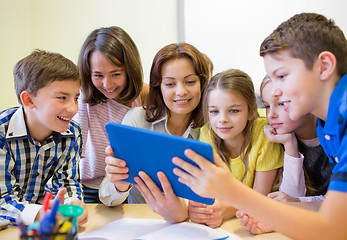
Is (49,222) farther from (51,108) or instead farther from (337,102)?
(337,102)

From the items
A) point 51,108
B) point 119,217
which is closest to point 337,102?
point 119,217

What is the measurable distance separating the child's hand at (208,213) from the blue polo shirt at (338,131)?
321 millimetres

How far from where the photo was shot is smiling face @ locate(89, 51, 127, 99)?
137 cm

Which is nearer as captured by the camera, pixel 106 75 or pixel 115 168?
pixel 115 168

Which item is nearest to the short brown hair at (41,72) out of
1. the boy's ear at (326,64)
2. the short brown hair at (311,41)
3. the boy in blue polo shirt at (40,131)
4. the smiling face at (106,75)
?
the boy in blue polo shirt at (40,131)

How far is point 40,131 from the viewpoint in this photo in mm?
1084

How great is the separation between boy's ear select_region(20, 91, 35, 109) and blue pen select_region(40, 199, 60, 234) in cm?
60

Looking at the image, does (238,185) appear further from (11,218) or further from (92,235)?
(11,218)

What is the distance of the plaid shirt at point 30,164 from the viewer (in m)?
0.96

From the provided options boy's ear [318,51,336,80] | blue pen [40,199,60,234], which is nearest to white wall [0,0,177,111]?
boy's ear [318,51,336,80]

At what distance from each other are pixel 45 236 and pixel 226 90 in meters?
0.83

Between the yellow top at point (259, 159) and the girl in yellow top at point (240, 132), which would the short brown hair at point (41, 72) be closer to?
the girl in yellow top at point (240, 132)

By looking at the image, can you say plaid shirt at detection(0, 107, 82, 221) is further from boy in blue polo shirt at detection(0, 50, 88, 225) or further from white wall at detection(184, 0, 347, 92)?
white wall at detection(184, 0, 347, 92)

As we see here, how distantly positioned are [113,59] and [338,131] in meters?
0.94
